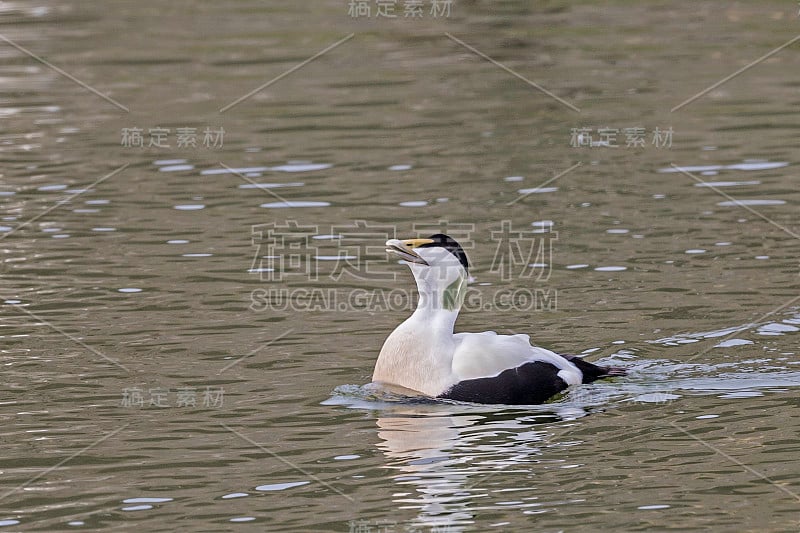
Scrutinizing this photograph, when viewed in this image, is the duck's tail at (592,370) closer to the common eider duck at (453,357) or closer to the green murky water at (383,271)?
the common eider duck at (453,357)

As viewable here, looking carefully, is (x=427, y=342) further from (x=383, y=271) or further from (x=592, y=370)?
(x=383, y=271)

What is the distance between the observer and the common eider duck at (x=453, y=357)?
10461mm

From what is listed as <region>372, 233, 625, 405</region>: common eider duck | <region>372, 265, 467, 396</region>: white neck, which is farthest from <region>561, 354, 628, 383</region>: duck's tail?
<region>372, 265, 467, 396</region>: white neck

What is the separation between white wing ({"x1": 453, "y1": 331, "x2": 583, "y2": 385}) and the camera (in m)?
10.5

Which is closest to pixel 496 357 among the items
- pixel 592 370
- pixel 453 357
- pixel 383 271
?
pixel 453 357

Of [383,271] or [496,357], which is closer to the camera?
[496,357]

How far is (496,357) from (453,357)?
351mm

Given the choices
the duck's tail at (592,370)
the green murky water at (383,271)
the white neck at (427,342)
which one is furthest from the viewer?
the duck's tail at (592,370)

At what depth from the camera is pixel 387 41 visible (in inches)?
1113

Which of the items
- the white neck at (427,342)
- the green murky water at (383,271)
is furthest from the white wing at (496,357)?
the green murky water at (383,271)

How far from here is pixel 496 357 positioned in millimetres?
10523

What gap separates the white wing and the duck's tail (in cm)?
8

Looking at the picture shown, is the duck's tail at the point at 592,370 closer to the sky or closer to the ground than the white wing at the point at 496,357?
closer to the ground

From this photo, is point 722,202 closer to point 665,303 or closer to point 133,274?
point 665,303
